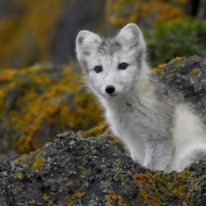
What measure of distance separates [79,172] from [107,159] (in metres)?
0.31

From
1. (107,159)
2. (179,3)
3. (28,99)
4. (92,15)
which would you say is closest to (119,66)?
(107,159)

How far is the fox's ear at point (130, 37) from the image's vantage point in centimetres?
765

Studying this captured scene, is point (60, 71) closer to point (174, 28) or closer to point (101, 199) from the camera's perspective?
point (174, 28)

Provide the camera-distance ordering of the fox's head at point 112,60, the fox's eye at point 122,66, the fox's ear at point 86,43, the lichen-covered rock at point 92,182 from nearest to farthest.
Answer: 1. the lichen-covered rock at point 92,182
2. the fox's head at point 112,60
3. the fox's eye at point 122,66
4. the fox's ear at point 86,43

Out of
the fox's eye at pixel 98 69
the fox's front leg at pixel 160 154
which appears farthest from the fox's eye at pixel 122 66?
the fox's front leg at pixel 160 154

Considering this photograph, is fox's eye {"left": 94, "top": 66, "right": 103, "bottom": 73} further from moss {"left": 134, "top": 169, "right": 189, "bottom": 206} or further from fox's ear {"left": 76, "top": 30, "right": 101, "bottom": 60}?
moss {"left": 134, "top": 169, "right": 189, "bottom": 206}

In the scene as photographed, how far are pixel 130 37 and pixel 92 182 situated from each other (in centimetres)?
273

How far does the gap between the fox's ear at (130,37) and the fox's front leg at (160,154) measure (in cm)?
122

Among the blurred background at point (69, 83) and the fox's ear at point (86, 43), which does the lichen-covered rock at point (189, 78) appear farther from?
the blurred background at point (69, 83)

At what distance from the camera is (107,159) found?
5656 millimetres

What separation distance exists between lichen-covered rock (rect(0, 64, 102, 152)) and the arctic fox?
2.30m

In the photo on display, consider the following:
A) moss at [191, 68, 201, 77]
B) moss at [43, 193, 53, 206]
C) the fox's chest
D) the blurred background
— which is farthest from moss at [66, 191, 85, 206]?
the blurred background

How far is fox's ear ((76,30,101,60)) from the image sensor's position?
25.6 ft

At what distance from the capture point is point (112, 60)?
7375 mm
